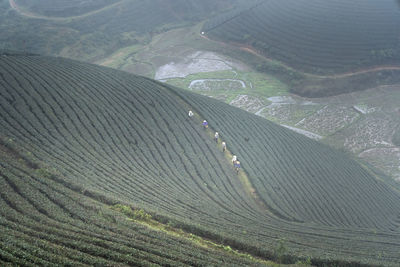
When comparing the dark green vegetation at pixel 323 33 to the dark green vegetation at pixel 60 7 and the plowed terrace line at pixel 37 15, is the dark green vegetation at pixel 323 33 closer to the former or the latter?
the plowed terrace line at pixel 37 15

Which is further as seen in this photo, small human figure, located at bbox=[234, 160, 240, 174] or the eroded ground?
the eroded ground

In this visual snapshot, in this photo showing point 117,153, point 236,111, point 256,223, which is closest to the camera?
point 256,223

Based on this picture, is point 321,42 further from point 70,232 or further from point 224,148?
point 70,232

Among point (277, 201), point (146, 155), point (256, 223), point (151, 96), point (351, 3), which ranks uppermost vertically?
point (351, 3)

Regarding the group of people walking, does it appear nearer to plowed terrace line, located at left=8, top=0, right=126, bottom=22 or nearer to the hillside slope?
the hillside slope

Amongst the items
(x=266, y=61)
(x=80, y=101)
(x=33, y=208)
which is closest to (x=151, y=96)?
(x=80, y=101)

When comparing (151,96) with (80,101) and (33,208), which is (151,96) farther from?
(33,208)

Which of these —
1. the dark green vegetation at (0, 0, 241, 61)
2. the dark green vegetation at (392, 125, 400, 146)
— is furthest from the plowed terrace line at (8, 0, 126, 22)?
the dark green vegetation at (392, 125, 400, 146)
